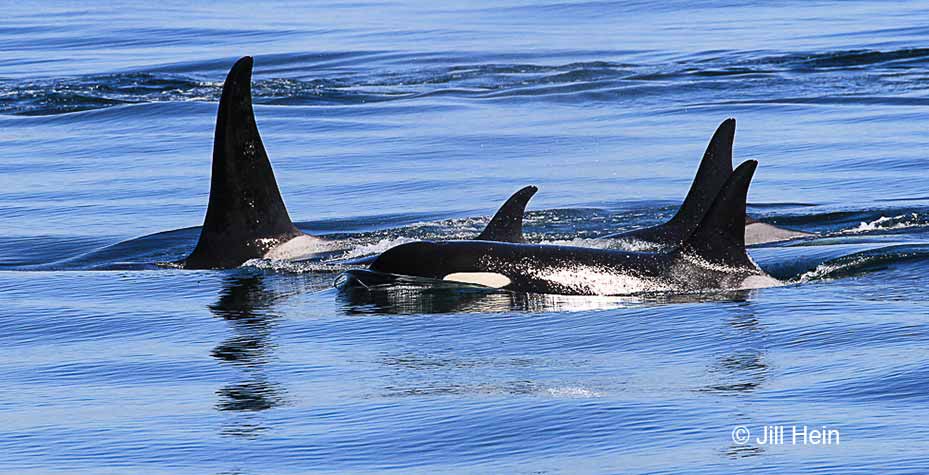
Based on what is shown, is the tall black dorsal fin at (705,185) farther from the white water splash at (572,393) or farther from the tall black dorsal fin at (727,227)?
the white water splash at (572,393)

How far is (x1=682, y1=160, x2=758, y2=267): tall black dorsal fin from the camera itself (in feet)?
27.2

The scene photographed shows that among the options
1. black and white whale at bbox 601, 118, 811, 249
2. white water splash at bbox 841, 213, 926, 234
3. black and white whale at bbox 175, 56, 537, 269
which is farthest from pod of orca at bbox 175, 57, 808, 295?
white water splash at bbox 841, 213, 926, 234

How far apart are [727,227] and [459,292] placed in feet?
4.23

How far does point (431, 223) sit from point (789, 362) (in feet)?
17.5

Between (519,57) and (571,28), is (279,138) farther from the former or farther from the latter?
(571,28)

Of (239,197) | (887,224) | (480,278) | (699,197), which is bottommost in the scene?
(887,224)

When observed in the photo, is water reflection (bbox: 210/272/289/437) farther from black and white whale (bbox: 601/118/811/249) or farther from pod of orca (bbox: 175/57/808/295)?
black and white whale (bbox: 601/118/811/249)

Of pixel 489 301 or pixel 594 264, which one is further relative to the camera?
pixel 594 264

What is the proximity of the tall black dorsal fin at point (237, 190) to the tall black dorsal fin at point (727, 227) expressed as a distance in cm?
Answer: 286

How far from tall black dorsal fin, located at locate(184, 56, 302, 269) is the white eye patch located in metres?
2.20

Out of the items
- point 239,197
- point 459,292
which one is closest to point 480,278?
point 459,292

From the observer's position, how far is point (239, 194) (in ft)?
34.3

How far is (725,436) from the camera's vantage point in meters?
5.75

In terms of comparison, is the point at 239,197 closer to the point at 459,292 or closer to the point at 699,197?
the point at 459,292
